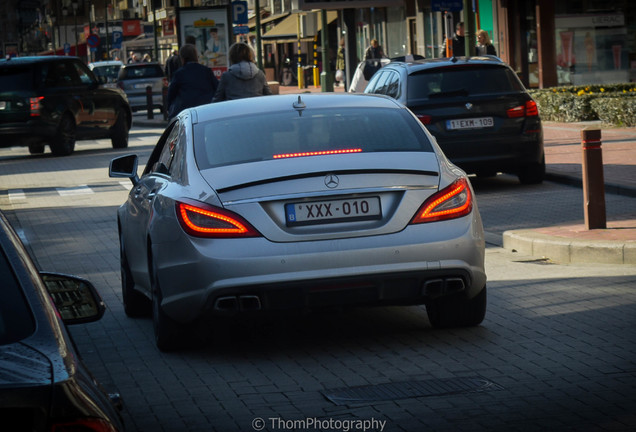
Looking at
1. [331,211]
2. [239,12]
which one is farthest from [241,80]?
[239,12]

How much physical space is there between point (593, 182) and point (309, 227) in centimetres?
480

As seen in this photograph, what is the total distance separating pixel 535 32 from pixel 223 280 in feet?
96.9

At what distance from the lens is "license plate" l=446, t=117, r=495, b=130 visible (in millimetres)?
15070

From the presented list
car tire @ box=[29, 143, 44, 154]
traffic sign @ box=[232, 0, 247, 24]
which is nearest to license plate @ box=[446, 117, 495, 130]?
car tire @ box=[29, 143, 44, 154]

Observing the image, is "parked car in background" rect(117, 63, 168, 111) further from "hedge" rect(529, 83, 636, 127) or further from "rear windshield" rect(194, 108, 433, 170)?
"rear windshield" rect(194, 108, 433, 170)

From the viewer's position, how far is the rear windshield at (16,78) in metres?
25.3

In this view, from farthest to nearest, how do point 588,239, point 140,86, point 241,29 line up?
point 140,86 < point 241,29 < point 588,239

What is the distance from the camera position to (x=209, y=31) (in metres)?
35.9

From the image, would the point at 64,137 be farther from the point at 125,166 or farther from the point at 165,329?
the point at 165,329

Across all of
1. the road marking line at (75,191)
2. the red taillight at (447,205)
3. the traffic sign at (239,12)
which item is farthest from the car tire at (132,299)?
the traffic sign at (239,12)

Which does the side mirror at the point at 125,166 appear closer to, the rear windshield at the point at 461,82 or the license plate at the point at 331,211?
the license plate at the point at 331,211

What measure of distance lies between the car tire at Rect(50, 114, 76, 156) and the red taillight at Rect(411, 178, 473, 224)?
19539 mm

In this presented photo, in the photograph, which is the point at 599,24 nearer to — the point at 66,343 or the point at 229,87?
the point at 229,87

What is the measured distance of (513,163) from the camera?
15281 millimetres
